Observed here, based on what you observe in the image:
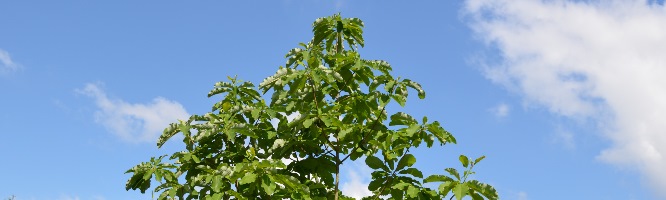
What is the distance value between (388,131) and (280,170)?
142 cm

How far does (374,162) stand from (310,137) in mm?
978

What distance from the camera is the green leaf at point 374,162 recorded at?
6879 millimetres

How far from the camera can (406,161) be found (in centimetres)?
686

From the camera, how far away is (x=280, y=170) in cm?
761

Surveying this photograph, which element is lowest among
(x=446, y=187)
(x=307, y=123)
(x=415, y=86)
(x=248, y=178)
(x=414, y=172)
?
(x=446, y=187)

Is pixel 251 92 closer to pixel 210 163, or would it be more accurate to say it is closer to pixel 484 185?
pixel 210 163

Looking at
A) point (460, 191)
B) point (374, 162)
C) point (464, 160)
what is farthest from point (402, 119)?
point (460, 191)

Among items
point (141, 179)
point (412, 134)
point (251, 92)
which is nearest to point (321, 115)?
point (412, 134)

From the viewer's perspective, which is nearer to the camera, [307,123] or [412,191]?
[412,191]

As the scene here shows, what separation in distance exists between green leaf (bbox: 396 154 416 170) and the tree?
0.01 m

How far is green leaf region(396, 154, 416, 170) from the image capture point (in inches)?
268

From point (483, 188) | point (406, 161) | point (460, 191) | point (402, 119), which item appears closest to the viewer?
point (460, 191)

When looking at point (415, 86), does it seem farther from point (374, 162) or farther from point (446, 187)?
point (446, 187)

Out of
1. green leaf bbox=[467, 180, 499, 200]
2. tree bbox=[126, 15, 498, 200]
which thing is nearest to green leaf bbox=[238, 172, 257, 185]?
tree bbox=[126, 15, 498, 200]
